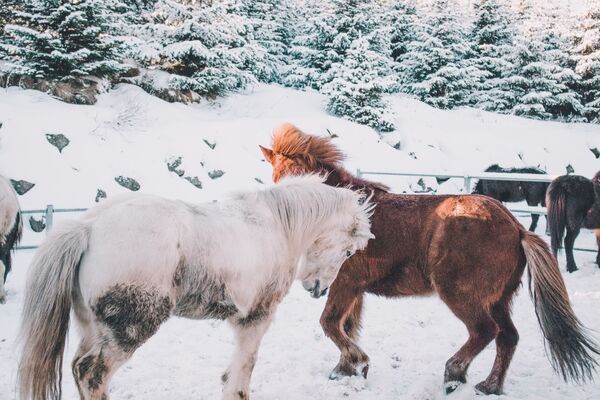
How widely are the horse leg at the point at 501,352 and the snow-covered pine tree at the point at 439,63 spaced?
19.8 metres

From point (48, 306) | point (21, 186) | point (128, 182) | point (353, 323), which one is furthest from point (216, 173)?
point (48, 306)

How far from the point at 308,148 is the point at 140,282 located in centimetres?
219

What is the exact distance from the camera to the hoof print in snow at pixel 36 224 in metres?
7.52

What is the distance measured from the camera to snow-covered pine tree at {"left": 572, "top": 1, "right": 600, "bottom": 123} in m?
21.6

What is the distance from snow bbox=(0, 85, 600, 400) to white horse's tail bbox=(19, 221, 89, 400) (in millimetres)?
131

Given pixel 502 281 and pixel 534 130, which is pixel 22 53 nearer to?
pixel 502 281

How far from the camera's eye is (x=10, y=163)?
8.23 meters

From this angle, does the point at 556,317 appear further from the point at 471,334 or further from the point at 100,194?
the point at 100,194

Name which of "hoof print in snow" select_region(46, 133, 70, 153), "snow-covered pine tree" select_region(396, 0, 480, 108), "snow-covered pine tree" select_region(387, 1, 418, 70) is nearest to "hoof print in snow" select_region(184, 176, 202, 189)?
"hoof print in snow" select_region(46, 133, 70, 153)

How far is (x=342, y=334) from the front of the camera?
11.1 ft

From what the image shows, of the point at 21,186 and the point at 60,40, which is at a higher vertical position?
the point at 60,40

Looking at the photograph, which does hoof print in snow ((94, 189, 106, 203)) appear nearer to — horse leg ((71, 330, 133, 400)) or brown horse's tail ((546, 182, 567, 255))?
horse leg ((71, 330, 133, 400))

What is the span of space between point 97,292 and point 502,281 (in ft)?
8.61

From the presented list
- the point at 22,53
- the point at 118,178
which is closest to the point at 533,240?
the point at 118,178
